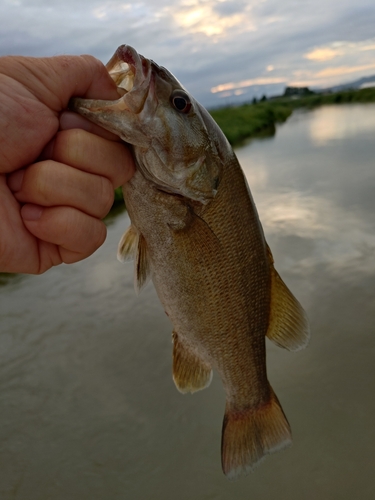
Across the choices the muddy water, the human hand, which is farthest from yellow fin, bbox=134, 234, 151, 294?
the muddy water

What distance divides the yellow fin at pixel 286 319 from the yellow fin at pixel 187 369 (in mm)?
381

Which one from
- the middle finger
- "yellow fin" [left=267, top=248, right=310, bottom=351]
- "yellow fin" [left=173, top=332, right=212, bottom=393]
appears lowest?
"yellow fin" [left=173, top=332, right=212, bottom=393]

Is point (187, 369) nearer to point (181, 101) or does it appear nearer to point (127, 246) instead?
point (127, 246)

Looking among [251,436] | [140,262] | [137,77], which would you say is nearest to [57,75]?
[137,77]

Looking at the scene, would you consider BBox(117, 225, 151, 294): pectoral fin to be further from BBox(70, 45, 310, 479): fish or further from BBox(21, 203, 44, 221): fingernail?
BBox(21, 203, 44, 221): fingernail

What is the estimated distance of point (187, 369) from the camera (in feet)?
6.43

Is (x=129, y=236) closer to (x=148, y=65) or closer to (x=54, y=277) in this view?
(x=148, y=65)

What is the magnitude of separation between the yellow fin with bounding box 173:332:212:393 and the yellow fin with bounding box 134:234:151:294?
391mm

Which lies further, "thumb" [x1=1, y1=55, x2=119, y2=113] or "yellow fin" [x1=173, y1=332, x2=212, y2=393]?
"yellow fin" [x1=173, y1=332, x2=212, y2=393]

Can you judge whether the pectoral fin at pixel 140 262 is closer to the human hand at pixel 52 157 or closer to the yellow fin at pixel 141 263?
the yellow fin at pixel 141 263

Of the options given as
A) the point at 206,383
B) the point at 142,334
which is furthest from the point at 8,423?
the point at 206,383

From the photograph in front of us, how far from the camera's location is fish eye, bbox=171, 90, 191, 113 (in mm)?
1470

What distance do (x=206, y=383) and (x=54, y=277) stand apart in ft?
16.8

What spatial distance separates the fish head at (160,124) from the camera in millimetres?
1365
